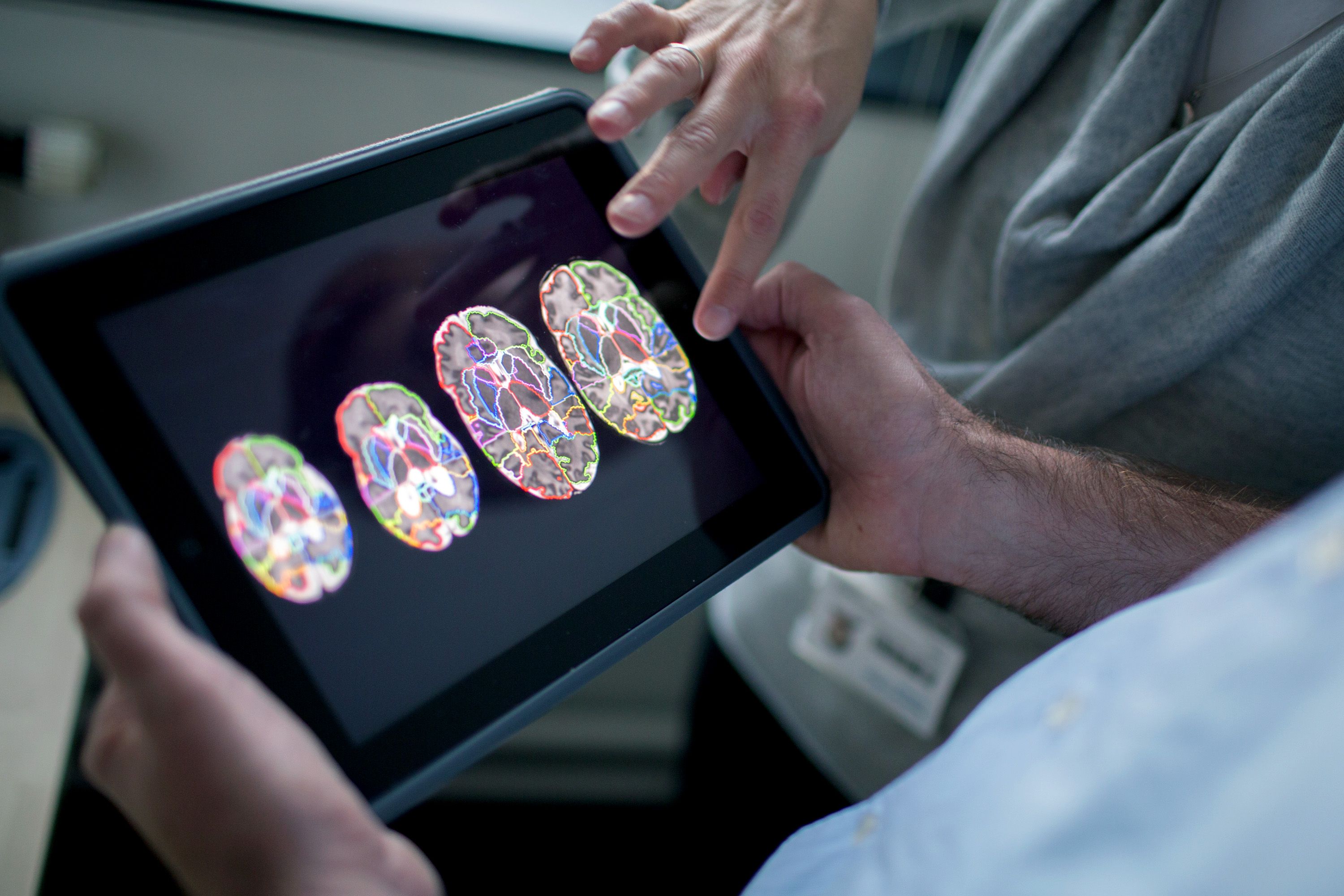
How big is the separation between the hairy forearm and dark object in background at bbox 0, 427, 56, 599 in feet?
3.20

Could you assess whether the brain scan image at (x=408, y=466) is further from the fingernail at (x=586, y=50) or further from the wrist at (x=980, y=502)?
the wrist at (x=980, y=502)

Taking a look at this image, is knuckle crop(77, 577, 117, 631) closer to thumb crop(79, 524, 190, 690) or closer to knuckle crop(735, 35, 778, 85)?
thumb crop(79, 524, 190, 690)

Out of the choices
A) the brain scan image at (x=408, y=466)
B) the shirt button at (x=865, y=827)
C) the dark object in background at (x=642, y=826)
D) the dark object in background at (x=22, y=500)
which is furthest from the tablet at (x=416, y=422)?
the dark object in background at (x=642, y=826)

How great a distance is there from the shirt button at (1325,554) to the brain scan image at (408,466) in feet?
1.58

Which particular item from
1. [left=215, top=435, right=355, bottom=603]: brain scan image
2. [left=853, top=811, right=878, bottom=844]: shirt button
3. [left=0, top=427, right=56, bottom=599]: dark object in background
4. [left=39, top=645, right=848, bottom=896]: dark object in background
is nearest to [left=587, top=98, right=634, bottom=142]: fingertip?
[left=215, top=435, right=355, bottom=603]: brain scan image

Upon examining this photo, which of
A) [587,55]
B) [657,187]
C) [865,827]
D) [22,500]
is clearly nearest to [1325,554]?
[865,827]

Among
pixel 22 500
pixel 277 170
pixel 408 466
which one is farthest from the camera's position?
pixel 277 170

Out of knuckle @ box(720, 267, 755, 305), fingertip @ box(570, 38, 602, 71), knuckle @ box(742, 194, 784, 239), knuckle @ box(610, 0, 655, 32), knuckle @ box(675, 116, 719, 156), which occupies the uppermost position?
knuckle @ box(610, 0, 655, 32)

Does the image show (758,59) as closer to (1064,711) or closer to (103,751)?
(1064,711)

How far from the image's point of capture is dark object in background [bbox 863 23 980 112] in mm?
1242

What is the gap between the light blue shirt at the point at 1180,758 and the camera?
32 centimetres

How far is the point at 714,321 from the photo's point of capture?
67 cm

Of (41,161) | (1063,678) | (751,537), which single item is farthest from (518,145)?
(41,161)

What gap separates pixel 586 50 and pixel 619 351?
10.4 inches
